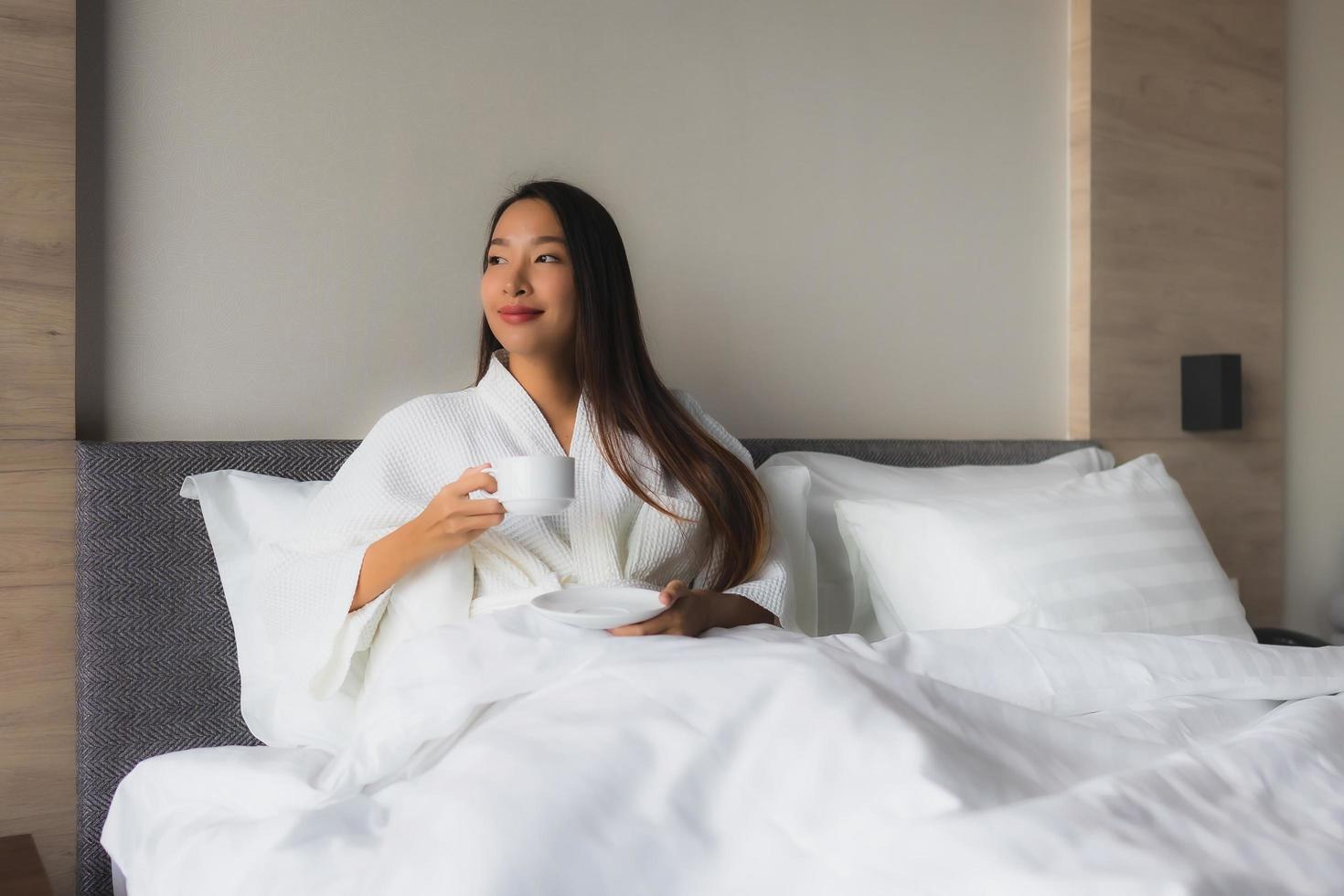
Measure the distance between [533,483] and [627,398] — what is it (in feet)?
1.47

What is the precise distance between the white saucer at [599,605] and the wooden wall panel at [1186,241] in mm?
1688

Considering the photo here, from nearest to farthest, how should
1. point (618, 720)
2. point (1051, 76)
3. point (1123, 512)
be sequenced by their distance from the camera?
point (618, 720), point (1123, 512), point (1051, 76)

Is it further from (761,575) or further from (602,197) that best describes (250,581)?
(602,197)

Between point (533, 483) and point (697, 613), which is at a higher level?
point (533, 483)

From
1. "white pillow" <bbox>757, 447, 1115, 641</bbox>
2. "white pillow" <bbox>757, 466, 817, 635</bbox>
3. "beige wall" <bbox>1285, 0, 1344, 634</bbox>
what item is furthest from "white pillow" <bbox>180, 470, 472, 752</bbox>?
"beige wall" <bbox>1285, 0, 1344, 634</bbox>

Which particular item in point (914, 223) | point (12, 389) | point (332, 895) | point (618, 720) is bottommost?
point (332, 895)

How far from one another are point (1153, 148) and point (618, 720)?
2404 millimetres

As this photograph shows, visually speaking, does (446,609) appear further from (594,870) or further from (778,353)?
(778,353)

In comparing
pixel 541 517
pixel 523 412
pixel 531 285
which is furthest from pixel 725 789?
pixel 531 285

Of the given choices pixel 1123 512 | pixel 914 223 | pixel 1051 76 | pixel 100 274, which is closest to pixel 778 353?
pixel 914 223

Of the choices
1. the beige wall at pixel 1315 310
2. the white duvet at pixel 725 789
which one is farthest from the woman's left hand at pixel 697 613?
the beige wall at pixel 1315 310

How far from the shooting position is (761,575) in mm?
1860

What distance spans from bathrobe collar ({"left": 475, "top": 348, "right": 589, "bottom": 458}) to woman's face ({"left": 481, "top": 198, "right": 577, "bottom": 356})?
0.17ft

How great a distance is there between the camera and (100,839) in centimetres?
162
